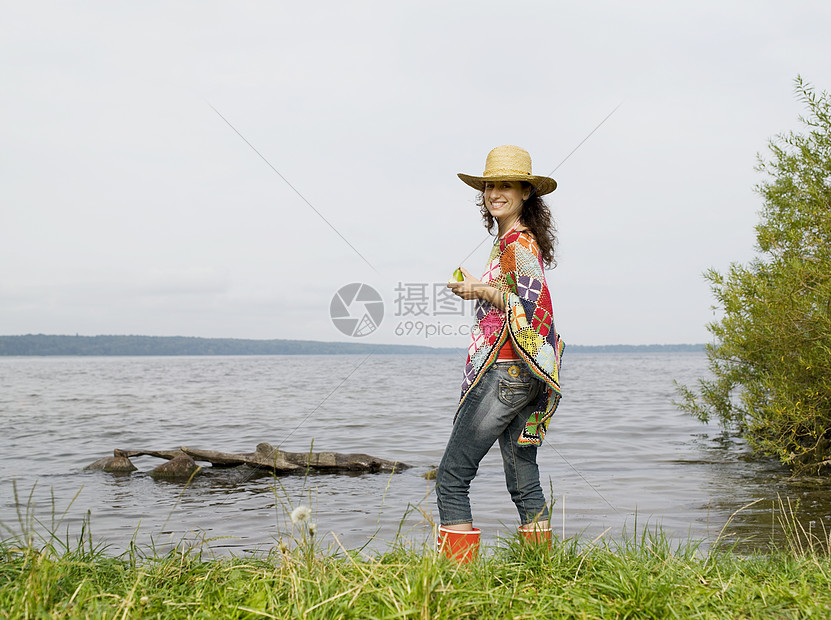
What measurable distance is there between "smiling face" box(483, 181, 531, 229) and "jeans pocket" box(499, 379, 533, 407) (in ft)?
2.91

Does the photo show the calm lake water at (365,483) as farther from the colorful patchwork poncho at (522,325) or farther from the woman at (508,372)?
the colorful patchwork poncho at (522,325)

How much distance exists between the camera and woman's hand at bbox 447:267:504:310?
3.36 meters

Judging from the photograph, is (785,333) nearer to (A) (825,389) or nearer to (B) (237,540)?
(A) (825,389)

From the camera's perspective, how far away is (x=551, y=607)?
277 cm

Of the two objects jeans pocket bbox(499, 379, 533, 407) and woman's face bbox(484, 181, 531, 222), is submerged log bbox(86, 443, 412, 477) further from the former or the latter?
woman's face bbox(484, 181, 531, 222)

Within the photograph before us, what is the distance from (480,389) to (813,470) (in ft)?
19.4

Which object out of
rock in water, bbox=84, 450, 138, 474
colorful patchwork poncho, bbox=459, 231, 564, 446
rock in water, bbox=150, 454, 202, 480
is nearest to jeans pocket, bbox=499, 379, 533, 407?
colorful patchwork poncho, bbox=459, 231, 564, 446

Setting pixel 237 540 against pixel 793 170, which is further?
pixel 793 170

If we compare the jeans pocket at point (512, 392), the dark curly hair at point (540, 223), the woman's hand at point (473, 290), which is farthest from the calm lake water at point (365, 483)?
the dark curly hair at point (540, 223)

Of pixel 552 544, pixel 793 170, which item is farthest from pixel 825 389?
pixel 552 544

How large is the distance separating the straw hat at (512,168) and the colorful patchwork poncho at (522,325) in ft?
0.97

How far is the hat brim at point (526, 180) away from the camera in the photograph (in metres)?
3.55

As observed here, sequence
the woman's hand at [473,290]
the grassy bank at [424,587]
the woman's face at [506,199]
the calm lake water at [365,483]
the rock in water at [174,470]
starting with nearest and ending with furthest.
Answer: the grassy bank at [424,587], the woman's hand at [473,290], the woman's face at [506,199], the calm lake water at [365,483], the rock in water at [174,470]

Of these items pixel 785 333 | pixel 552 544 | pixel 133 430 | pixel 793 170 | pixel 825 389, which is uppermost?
pixel 793 170
